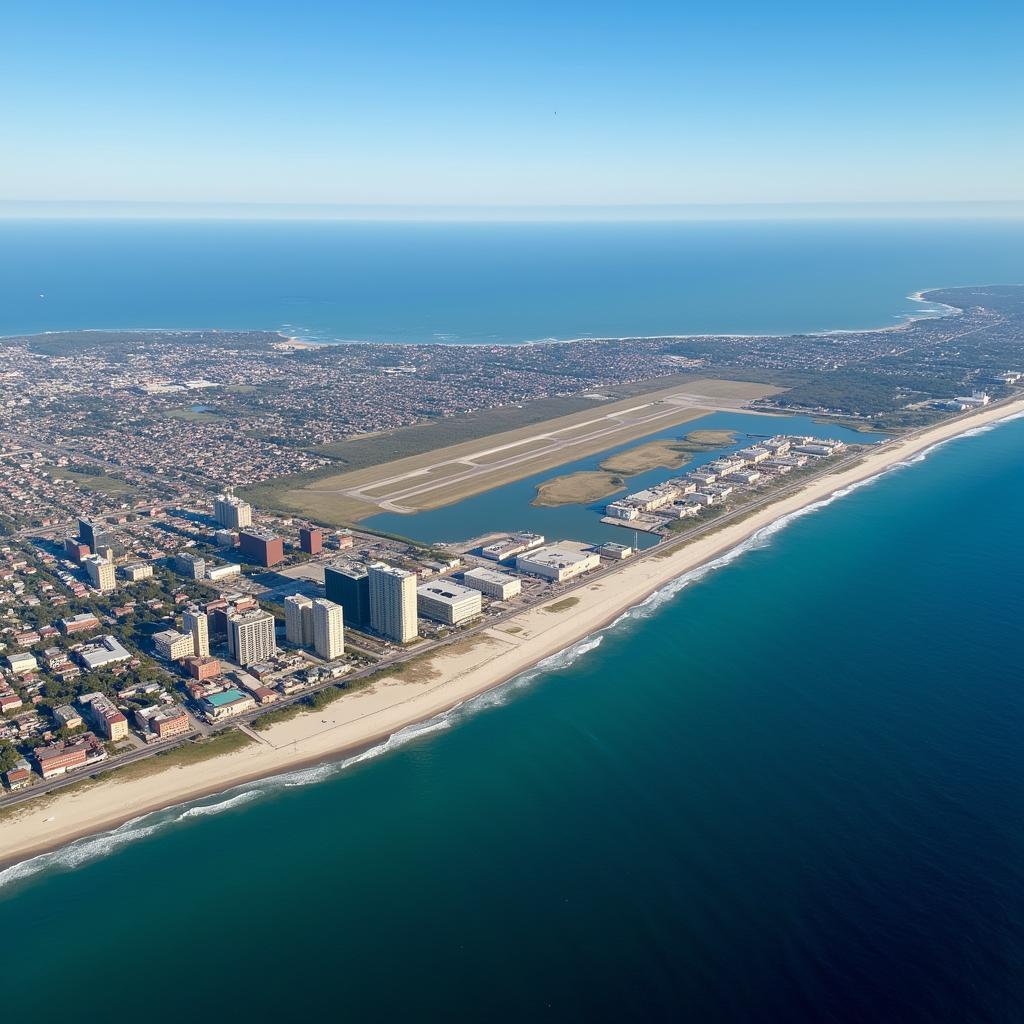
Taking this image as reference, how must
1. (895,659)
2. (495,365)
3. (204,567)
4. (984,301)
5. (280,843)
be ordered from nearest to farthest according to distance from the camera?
1. (280,843)
2. (895,659)
3. (204,567)
4. (495,365)
5. (984,301)

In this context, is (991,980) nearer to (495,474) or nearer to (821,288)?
(495,474)

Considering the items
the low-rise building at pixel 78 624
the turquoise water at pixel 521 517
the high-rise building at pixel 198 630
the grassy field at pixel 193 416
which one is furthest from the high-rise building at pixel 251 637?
the grassy field at pixel 193 416

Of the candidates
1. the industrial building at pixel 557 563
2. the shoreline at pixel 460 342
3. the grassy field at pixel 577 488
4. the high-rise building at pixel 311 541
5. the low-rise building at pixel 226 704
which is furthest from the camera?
the shoreline at pixel 460 342

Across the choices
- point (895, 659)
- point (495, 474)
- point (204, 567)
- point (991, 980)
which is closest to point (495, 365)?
point (495, 474)

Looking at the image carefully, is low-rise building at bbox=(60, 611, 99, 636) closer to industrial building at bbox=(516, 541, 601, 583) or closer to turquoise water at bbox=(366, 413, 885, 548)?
turquoise water at bbox=(366, 413, 885, 548)

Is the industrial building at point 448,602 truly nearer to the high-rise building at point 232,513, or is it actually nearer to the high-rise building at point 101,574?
the high-rise building at point 232,513

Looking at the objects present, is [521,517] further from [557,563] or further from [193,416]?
[193,416]

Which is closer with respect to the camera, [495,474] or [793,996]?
[793,996]
